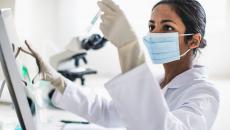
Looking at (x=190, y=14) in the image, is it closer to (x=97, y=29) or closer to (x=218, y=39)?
(x=97, y=29)

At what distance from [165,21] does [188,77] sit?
8.5 inches

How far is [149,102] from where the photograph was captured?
843 mm

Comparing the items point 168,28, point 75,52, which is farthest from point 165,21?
point 75,52

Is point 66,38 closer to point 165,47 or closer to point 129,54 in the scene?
point 165,47

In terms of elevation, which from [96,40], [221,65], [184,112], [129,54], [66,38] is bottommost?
[221,65]

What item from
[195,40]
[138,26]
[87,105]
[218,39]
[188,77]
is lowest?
[218,39]

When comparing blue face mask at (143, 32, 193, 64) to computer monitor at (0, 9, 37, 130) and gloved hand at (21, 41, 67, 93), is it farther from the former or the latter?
computer monitor at (0, 9, 37, 130)

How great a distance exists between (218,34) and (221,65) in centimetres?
31

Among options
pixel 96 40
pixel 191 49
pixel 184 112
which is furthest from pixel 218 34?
pixel 184 112

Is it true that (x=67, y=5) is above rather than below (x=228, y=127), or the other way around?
above

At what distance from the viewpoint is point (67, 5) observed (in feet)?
12.1

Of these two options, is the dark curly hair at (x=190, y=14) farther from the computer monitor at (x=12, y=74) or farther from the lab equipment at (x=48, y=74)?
the computer monitor at (x=12, y=74)

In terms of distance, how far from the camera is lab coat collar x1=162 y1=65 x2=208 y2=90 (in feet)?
3.93

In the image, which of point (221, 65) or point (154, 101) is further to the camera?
point (221, 65)
